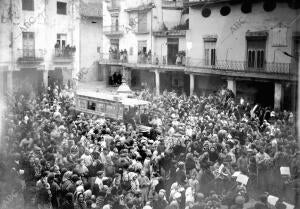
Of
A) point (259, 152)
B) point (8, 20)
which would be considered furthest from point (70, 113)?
point (259, 152)

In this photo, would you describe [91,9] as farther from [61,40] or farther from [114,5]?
[61,40]

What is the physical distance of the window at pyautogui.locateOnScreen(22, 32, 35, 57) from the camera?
29.4m

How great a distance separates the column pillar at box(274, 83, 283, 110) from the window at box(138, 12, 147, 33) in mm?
14508

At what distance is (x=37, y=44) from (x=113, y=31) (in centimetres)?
822

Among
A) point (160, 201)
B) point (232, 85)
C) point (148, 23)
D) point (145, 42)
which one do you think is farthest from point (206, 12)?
point (160, 201)

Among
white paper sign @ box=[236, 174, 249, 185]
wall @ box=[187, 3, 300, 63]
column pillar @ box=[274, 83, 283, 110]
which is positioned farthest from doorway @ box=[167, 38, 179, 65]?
white paper sign @ box=[236, 174, 249, 185]

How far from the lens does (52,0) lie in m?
30.8

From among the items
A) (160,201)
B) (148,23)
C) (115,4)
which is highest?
(115,4)

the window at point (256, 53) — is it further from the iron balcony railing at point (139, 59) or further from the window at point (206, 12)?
the iron balcony railing at point (139, 59)

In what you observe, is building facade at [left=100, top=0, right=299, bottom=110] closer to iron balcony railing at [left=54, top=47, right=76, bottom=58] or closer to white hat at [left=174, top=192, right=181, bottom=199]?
iron balcony railing at [left=54, top=47, right=76, bottom=58]

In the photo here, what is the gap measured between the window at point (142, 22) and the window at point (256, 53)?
11.4 m

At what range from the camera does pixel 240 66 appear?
82.9 feet

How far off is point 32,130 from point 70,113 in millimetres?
6528

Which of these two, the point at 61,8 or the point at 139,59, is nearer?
the point at 61,8
